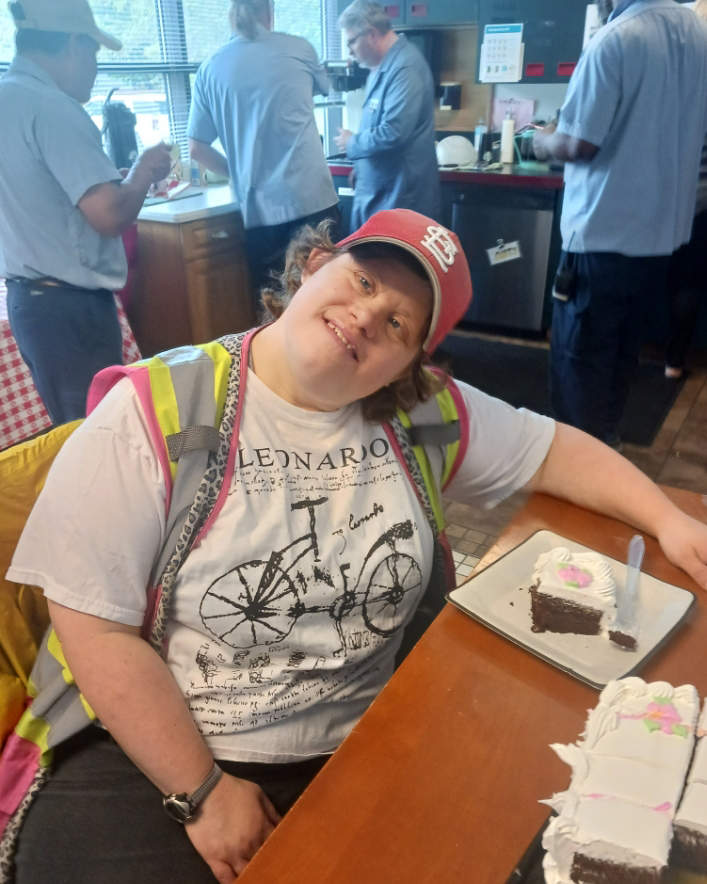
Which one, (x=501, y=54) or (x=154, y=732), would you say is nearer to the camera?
(x=154, y=732)

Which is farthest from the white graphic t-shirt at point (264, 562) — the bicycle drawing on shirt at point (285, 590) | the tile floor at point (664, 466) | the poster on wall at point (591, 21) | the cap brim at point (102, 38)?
the poster on wall at point (591, 21)

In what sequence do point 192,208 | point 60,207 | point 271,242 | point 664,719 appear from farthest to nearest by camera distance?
point 271,242, point 192,208, point 60,207, point 664,719

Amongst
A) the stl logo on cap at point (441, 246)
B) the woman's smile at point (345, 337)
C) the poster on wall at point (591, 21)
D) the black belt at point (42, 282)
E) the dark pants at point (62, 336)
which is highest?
the poster on wall at point (591, 21)

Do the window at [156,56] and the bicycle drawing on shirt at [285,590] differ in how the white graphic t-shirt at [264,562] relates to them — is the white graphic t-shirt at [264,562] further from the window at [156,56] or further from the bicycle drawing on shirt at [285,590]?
the window at [156,56]

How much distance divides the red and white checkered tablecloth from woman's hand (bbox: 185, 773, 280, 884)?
167 centimetres

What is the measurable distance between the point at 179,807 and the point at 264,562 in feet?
0.94

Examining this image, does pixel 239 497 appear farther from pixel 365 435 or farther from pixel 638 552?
pixel 638 552

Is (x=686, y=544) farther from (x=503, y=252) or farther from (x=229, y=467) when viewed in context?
(x=503, y=252)

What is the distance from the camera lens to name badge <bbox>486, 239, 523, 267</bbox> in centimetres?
376

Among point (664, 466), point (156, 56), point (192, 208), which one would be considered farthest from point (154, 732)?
point (156, 56)

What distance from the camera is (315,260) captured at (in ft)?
3.40

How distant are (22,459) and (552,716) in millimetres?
719

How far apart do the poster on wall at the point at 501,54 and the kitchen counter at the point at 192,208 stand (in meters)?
1.77

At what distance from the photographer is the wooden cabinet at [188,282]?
3.02m
